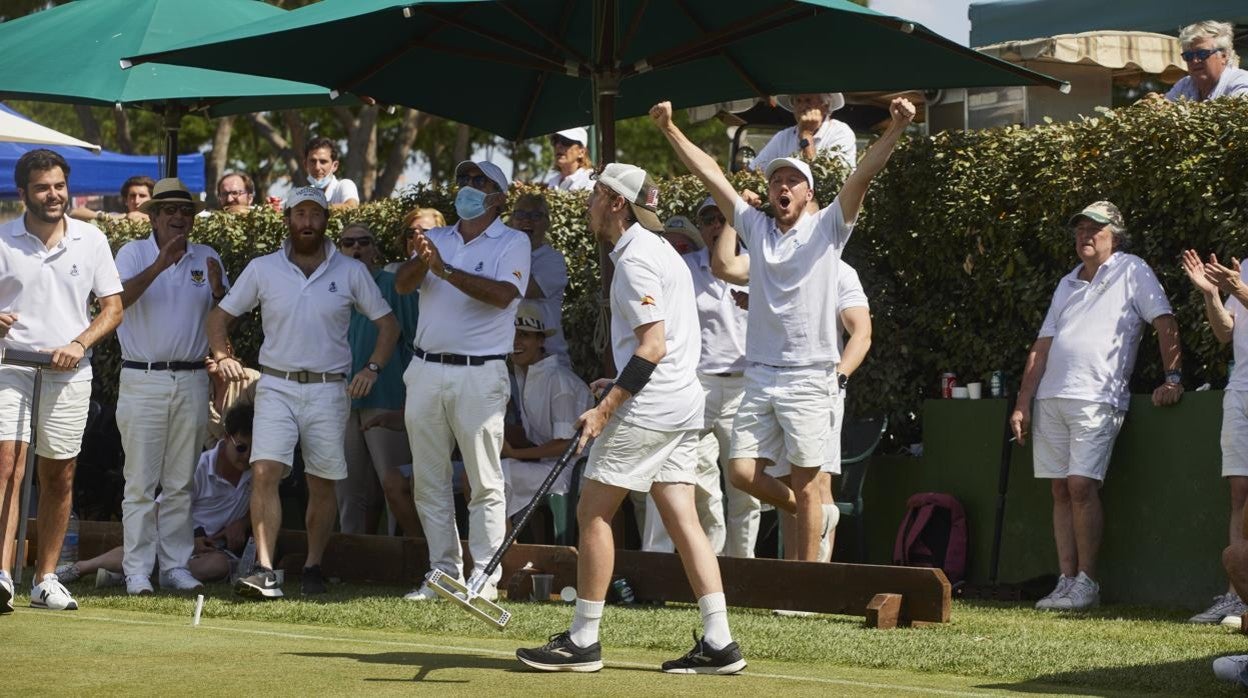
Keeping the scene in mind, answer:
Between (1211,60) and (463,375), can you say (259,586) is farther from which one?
(1211,60)

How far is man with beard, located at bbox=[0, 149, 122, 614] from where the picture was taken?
9.15 meters

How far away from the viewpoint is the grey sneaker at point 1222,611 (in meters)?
8.70

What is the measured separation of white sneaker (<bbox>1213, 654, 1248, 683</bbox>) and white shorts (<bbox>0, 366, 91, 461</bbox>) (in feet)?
18.9

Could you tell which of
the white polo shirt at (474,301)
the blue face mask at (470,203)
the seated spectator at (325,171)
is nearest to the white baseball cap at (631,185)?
the white polo shirt at (474,301)

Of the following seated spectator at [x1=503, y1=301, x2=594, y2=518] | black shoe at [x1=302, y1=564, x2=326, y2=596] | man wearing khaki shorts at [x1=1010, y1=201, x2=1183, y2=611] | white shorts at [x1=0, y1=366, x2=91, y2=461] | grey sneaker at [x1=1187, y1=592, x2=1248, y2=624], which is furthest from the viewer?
seated spectator at [x1=503, y1=301, x2=594, y2=518]

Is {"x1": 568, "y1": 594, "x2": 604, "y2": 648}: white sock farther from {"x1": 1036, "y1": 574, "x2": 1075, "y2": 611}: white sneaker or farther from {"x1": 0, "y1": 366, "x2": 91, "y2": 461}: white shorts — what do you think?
{"x1": 0, "y1": 366, "x2": 91, "y2": 461}: white shorts

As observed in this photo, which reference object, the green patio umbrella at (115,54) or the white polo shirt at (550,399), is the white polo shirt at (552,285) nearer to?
the white polo shirt at (550,399)

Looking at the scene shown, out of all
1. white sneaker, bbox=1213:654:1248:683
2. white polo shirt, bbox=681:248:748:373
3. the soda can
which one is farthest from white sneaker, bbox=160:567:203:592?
white sneaker, bbox=1213:654:1248:683

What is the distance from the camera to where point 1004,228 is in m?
10.3

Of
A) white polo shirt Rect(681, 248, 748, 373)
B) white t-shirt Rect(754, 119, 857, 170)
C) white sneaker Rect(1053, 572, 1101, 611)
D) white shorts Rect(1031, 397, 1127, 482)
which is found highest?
white t-shirt Rect(754, 119, 857, 170)

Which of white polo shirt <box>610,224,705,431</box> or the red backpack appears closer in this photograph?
white polo shirt <box>610,224,705,431</box>

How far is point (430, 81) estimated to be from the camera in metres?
11.3

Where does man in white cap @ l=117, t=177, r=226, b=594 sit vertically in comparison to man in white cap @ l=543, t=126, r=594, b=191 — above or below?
below

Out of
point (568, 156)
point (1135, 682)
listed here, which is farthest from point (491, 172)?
point (1135, 682)
